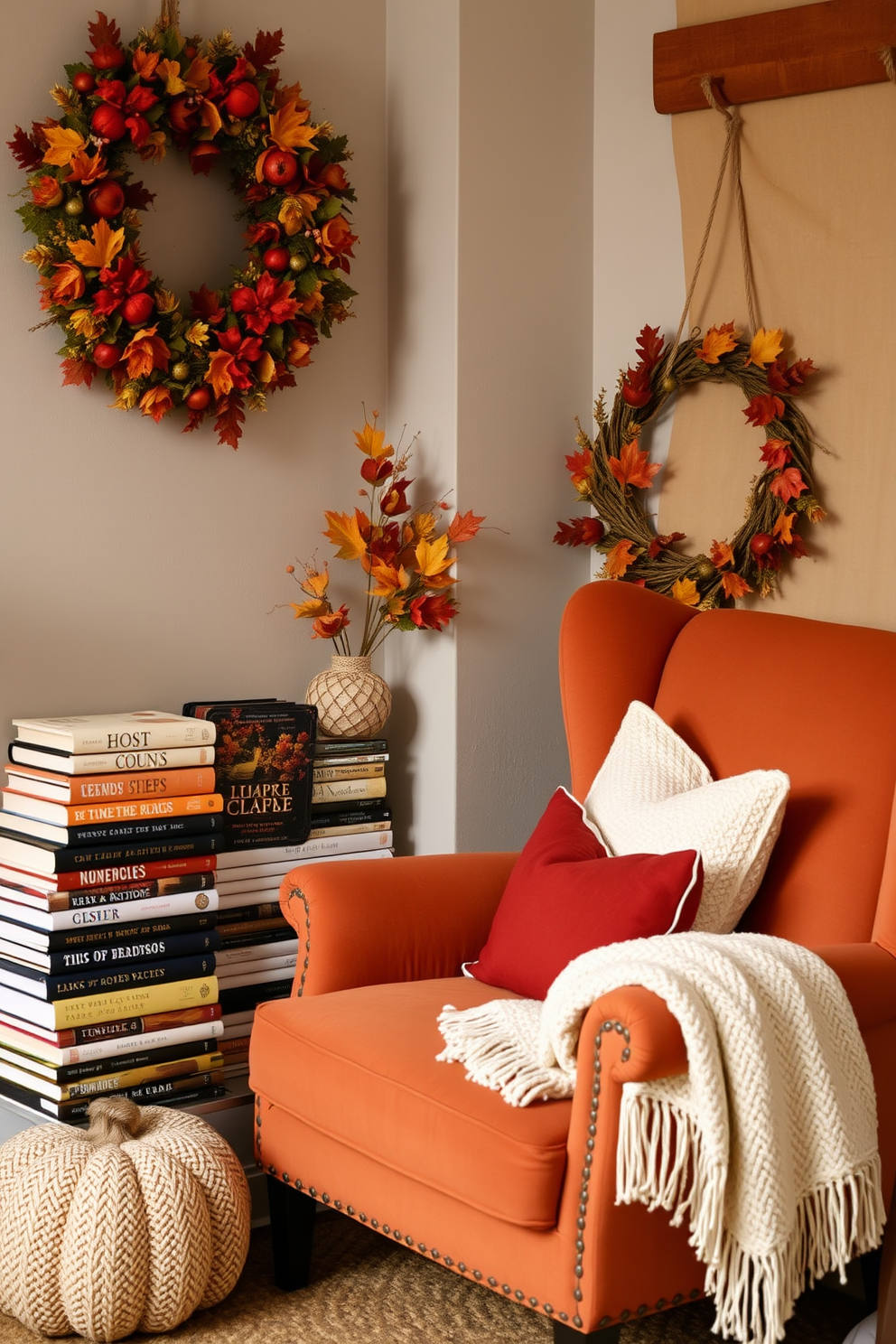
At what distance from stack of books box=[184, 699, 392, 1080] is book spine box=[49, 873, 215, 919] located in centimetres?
12

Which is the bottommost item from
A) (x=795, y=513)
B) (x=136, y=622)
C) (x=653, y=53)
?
(x=136, y=622)

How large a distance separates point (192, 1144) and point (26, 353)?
132 centimetres

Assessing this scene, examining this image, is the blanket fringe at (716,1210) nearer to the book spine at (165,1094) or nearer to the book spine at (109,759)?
the book spine at (165,1094)

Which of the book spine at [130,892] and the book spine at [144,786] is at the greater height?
the book spine at [144,786]

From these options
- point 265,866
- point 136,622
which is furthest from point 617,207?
point 265,866

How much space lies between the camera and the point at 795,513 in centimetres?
253

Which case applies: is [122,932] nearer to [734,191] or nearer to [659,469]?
[659,469]

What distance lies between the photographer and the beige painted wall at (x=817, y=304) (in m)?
2.47

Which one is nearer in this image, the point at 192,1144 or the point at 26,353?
the point at 192,1144

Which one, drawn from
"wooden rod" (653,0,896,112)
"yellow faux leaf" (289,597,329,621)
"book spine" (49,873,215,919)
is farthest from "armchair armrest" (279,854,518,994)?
"wooden rod" (653,0,896,112)

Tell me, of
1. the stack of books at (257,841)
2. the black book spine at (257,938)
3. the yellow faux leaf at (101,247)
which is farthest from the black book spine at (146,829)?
the yellow faux leaf at (101,247)

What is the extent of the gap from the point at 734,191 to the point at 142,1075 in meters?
2.01

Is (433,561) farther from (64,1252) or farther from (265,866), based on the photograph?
(64,1252)

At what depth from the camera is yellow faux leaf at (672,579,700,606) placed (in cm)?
261
